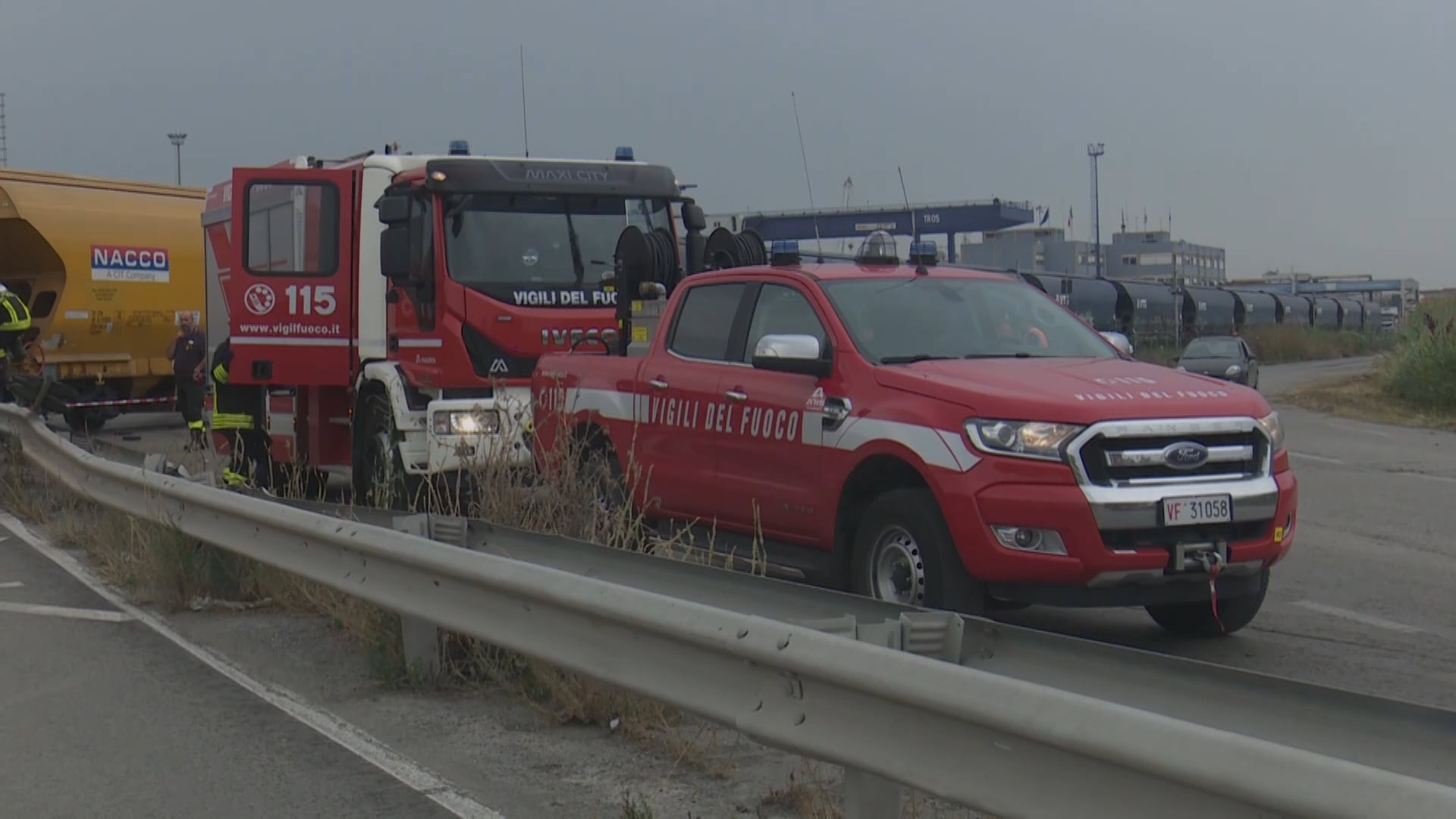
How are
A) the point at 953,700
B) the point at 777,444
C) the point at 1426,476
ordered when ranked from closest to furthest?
the point at 953,700, the point at 777,444, the point at 1426,476

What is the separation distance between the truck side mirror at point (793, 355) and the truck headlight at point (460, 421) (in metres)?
4.23

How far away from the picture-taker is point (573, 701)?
6055 millimetres

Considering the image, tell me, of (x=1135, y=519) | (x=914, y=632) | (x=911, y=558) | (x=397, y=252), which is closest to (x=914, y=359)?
(x=911, y=558)

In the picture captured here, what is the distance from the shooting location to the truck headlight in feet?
37.6

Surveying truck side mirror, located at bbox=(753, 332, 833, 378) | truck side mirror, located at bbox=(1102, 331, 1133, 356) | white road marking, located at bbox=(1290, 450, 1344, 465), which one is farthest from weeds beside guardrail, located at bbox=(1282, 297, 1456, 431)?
truck side mirror, located at bbox=(753, 332, 833, 378)

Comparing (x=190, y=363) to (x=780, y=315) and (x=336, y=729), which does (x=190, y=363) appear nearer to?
(x=780, y=315)

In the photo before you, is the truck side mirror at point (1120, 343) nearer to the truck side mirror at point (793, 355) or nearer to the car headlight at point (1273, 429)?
the car headlight at point (1273, 429)

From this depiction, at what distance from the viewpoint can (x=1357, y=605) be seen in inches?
344

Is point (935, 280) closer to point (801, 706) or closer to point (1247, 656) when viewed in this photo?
point (1247, 656)

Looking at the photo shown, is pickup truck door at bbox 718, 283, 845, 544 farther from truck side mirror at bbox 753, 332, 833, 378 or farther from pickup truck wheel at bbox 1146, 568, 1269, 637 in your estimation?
pickup truck wheel at bbox 1146, 568, 1269, 637

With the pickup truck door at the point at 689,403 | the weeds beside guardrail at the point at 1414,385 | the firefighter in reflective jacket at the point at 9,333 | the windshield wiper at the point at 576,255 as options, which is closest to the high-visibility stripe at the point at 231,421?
the firefighter in reflective jacket at the point at 9,333

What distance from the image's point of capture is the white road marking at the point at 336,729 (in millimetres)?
5164

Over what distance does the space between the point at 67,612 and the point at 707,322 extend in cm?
401

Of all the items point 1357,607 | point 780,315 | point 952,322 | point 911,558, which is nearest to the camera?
point 911,558
